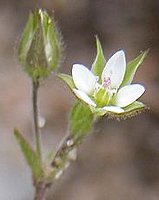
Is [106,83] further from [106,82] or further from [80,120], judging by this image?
[80,120]

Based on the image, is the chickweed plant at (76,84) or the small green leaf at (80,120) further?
the small green leaf at (80,120)

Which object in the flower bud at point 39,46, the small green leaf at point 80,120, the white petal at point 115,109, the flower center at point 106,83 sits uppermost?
the flower bud at point 39,46

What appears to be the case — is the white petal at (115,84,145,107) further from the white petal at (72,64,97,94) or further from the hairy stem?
the hairy stem

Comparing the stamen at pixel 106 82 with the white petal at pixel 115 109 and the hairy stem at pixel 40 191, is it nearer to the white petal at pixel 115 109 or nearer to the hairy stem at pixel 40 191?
the white petal at pixel 115 109

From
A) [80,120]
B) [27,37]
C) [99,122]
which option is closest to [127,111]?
[80,120]

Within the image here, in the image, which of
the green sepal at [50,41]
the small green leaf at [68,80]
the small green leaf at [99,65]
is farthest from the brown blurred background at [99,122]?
the small green leaf at [68,80]

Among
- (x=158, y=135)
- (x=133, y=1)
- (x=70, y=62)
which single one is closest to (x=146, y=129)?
(x=158, y=135)
